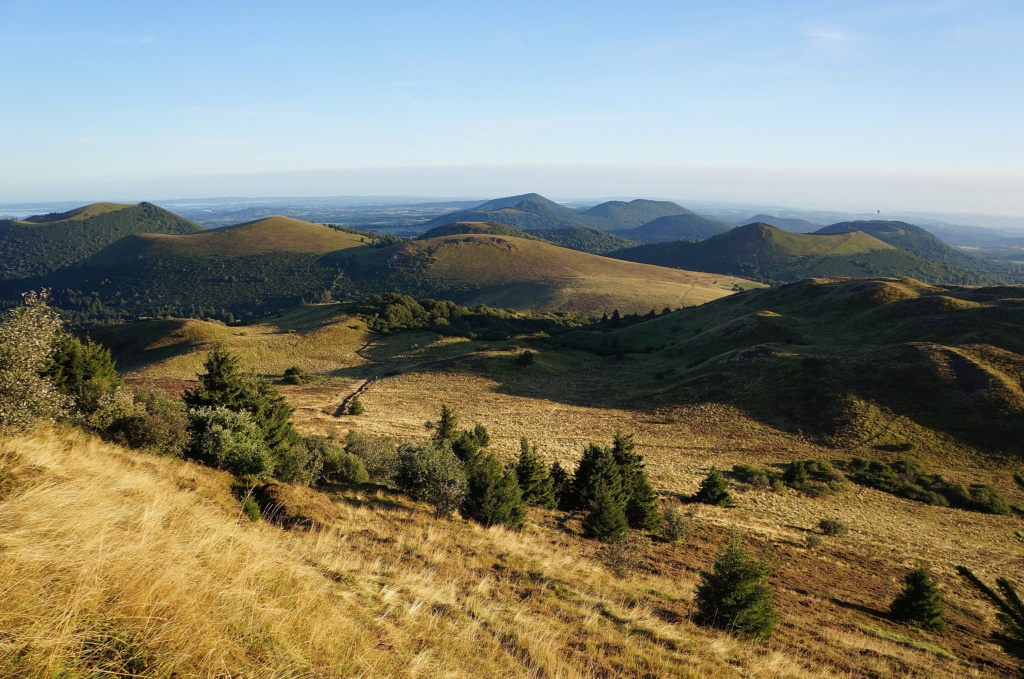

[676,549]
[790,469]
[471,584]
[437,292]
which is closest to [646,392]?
[790,469]

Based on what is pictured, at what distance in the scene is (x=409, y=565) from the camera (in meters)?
9.66

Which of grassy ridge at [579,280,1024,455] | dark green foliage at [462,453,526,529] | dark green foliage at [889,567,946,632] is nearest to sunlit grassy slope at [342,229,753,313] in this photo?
grassy ridge at [579,280,1024,455]

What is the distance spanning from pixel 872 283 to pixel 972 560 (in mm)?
63052

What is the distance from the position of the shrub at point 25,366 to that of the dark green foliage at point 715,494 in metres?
28.0

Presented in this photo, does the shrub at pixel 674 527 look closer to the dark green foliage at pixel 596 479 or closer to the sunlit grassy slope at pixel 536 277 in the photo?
the dark green foliage at pixel 596 479

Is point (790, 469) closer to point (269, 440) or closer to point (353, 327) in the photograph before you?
point (269, 440)

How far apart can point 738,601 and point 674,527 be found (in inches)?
396

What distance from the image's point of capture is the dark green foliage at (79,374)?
18234mm

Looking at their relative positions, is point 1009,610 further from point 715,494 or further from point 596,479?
point 715,494

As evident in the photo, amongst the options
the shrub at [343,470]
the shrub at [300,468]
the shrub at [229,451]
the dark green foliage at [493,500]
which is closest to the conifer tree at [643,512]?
the dark green foliage at [493,500]

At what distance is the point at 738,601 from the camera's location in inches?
408

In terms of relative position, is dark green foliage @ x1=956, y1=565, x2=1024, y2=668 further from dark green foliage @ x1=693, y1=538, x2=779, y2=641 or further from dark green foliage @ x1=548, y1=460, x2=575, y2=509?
dark green foliage @ x1=548, y1=460, x2=575, y2=509

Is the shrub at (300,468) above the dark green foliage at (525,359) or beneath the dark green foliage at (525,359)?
above

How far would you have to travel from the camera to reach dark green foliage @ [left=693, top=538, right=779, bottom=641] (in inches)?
397
